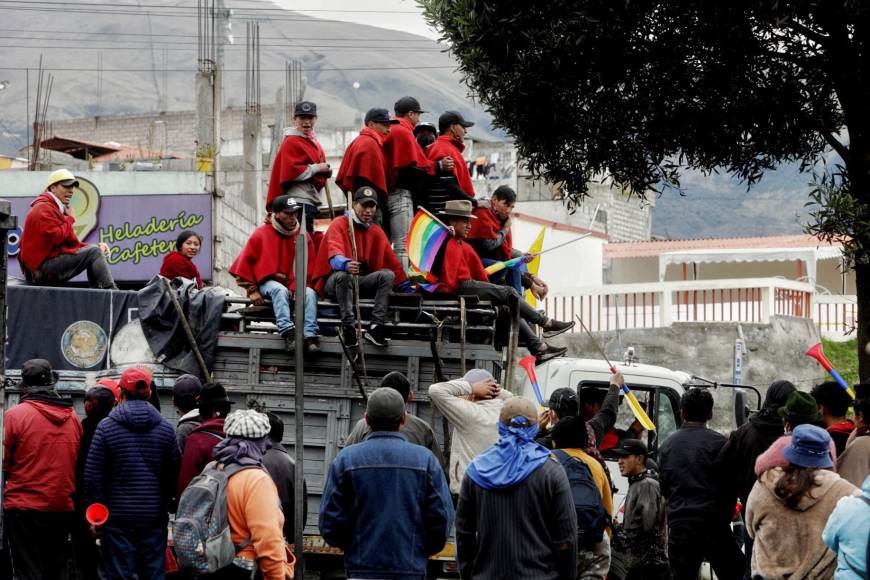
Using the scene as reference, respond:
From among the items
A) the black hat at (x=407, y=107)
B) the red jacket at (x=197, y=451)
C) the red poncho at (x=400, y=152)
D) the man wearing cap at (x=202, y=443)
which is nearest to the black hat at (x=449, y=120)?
the black hat at (x=407, y=107)

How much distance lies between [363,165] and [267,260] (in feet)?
4.27

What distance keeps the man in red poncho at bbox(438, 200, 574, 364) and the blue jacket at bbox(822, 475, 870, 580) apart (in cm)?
589

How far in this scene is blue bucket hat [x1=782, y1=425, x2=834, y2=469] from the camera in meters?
7.21

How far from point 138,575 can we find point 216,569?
1709mm

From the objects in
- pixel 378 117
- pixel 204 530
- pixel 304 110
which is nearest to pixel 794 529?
pixel 204 530

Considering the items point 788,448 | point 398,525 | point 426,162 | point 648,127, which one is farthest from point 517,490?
point 426,162

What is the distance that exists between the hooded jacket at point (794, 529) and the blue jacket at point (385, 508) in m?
1.73

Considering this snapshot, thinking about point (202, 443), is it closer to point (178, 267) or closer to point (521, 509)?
point (521, 509)

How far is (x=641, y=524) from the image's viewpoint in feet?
32.9

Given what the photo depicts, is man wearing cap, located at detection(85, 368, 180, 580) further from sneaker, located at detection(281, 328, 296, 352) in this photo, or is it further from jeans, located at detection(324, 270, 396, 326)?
jeans, located at detection(324, 270, 396, 326)

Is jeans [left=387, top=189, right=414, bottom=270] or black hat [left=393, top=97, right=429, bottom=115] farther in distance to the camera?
black hat [left=393, top=97, right=429, bottom=115]

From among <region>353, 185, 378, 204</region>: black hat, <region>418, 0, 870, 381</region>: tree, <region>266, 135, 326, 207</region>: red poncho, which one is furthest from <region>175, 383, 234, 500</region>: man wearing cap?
<region>266, 135, 326, 207</region>: red poncho

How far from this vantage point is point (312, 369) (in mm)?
11266

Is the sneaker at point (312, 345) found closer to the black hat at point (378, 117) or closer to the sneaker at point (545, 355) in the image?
the sneaker at point (545, 355)
